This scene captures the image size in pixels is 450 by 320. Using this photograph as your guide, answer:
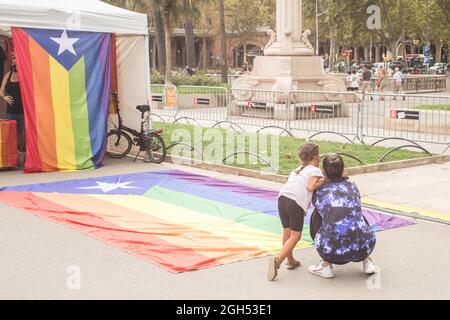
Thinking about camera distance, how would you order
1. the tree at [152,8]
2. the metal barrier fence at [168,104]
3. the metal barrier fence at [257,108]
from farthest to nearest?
the tree at [152,8] → the metal barrier fence at [168,104] → the metal barrier fence at [257,108]

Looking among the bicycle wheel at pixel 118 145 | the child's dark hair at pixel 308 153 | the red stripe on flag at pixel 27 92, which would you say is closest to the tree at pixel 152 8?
the bicycle wheel at pixel 118 145

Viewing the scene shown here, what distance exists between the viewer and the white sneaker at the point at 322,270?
247 inches

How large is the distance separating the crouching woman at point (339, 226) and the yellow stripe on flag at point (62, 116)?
7332mm

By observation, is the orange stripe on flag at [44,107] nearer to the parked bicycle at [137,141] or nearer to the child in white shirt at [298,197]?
the parked bicycle at [137,141]

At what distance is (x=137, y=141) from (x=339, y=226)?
27.1ft

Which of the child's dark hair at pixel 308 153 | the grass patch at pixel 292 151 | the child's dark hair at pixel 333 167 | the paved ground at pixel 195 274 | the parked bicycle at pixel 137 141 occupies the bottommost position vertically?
the paved ground at pixel 195 274

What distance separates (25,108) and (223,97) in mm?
12698

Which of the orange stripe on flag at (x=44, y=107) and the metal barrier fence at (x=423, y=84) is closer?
the orange stripe on flag at (x=44, y=107)

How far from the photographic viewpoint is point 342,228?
611 cm

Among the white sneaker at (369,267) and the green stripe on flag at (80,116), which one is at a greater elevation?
the green stripe on flag at (80,116)

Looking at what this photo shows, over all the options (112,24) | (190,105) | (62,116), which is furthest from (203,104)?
(62,116)
